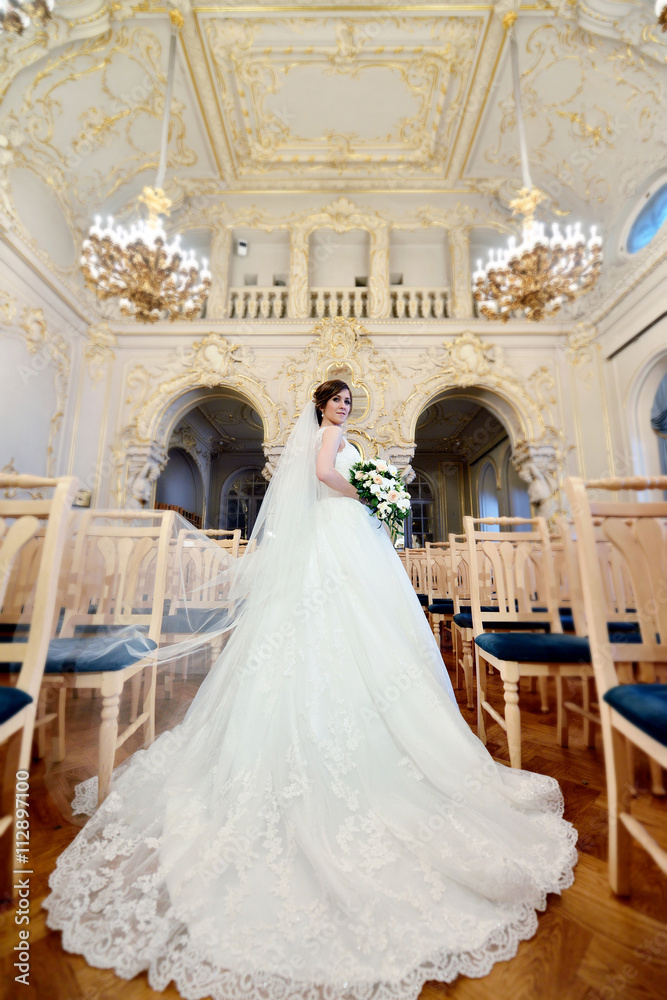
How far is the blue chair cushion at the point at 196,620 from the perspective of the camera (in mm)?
1936

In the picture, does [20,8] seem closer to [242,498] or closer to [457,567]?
[457,567]

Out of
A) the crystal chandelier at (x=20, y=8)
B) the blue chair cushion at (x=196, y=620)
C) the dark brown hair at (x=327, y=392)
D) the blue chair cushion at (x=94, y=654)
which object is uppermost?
the crystal chandelier at (x=20, y=8)

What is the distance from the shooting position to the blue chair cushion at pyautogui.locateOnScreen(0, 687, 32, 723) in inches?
36.7

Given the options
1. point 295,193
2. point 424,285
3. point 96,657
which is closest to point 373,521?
point 96,657

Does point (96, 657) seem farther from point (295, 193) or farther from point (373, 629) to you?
point (295, 193)

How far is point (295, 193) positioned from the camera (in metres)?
6.77

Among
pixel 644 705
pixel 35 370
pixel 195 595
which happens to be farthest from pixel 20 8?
pixel 644 705

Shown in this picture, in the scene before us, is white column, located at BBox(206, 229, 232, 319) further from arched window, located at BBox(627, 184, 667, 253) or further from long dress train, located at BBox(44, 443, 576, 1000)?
long dress train, located at BBox(44, 443, 576, 1000)

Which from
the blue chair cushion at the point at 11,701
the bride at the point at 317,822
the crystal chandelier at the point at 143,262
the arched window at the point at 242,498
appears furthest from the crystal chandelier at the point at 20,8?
the arched window at the point at 242,498

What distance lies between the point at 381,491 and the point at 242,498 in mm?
10122

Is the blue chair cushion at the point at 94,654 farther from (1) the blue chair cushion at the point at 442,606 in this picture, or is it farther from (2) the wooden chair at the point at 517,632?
(1) the blue chair cushion at the point at 442,606

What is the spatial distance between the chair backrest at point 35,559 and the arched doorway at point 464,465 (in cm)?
808

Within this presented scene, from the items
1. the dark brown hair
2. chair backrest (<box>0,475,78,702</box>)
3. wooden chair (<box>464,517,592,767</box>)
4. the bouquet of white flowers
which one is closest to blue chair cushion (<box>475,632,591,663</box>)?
wooden chair (<box>464,517,592,767</box>)

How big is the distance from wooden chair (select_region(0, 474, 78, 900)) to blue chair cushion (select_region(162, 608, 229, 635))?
83 cm
